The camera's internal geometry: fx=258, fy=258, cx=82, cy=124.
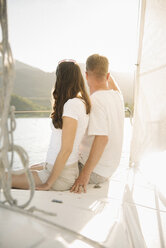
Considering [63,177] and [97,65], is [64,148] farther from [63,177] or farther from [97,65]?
[97,65]

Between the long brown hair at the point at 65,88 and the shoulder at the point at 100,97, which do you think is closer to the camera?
the long brown hair at the point at 65,88

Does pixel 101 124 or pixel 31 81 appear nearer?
pixel 101 124

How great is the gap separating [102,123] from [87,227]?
778mm

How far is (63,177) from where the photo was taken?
4.52 ft

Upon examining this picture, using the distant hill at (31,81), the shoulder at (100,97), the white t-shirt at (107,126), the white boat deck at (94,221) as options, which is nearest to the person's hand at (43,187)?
the white boat deck at (94,221)

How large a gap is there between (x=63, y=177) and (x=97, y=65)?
686 mm

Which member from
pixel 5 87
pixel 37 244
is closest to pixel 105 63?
pixel 5 87

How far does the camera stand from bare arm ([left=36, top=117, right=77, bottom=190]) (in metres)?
1.30

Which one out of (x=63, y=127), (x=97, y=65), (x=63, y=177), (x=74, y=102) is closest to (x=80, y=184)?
(x=63, y=177)

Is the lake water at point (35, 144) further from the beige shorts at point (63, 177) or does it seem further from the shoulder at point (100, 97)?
the shoulder at point (100, 97)

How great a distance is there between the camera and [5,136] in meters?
0.59

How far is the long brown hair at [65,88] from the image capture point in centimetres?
139

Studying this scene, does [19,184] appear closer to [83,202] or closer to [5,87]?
[83,202]

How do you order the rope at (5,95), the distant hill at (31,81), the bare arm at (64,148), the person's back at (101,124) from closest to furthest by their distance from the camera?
the rope at (5,95), the bare arm at (64,148), the person's back at (101,124), the distant hill at (31,81)
